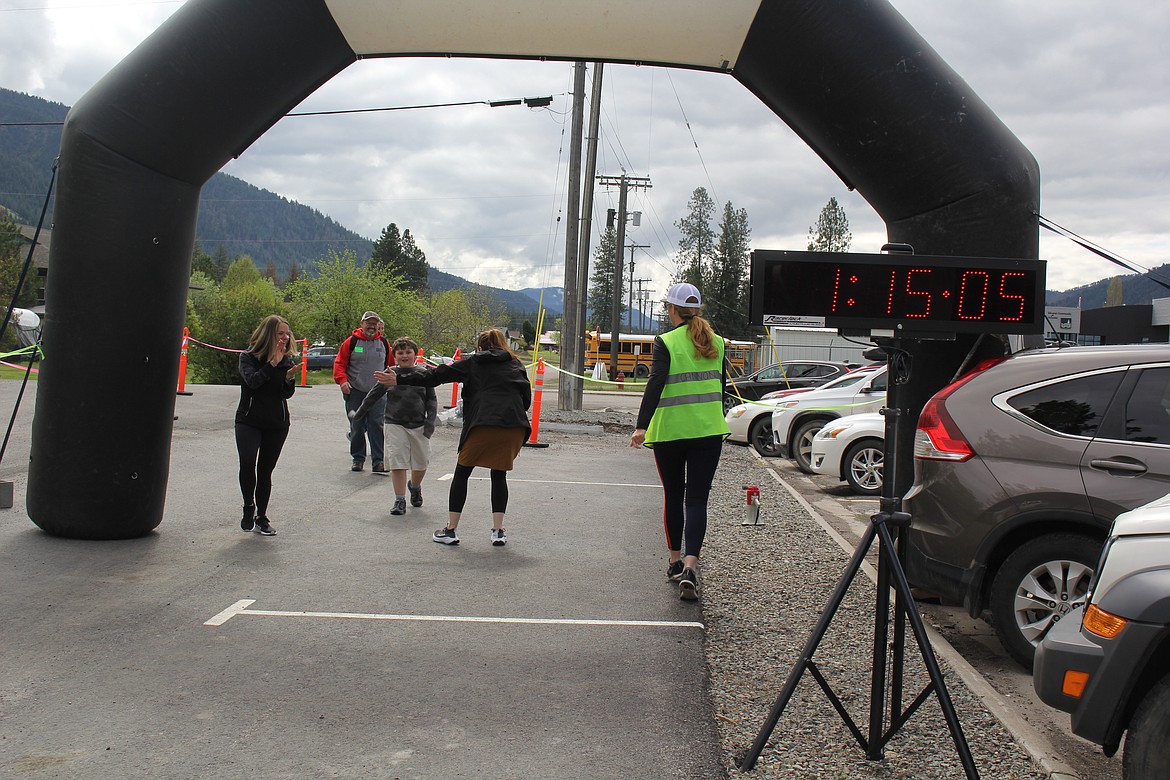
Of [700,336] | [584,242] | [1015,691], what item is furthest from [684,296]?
[584,242]

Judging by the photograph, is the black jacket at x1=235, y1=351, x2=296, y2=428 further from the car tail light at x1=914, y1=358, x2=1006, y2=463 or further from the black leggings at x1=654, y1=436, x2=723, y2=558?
the car tail light at x1=914, y1=358, x2=1006, y2=463

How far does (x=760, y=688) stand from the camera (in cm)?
475

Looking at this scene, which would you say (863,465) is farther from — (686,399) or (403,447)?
(686,399)

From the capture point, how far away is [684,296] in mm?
6777

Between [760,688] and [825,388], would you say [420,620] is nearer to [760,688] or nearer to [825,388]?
[760,688]

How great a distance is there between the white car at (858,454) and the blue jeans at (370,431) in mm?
5688

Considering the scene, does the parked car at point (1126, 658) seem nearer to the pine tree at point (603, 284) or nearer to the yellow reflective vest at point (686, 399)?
the yellow reflective vest at point (686, 399)

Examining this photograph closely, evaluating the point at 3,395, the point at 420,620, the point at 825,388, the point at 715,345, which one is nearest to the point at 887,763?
the point at 420,620

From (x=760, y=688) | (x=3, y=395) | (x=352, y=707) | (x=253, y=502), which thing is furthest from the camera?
(x=3, y=395)

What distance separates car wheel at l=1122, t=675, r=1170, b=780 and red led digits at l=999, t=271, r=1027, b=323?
1921mm

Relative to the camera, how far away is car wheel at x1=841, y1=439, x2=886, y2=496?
12.6 metres

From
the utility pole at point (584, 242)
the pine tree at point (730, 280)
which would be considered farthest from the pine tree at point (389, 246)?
the utility pole at point (584, 242)

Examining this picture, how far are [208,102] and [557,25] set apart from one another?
2.60 meters

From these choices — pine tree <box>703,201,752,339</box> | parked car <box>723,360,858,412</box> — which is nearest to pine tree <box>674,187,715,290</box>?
pine tree <box>703,201,752,339</box>
